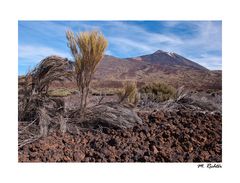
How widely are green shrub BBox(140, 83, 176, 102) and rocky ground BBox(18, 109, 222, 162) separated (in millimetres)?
2219

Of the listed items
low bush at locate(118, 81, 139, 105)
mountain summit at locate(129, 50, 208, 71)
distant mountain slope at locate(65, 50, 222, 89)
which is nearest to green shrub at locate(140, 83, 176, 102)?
distant mountain slope at locate(65, 50, 222, 89)

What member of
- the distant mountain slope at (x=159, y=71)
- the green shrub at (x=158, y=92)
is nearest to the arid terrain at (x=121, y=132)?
the distant mountain slope at (x=159, y=71)

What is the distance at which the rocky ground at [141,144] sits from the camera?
193 inches

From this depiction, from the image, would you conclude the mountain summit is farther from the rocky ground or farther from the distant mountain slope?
the rocky ground

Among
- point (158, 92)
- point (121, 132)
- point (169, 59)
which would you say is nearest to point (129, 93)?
point (121, 132)

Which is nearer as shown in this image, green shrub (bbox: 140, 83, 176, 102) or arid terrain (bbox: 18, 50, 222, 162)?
arid terrain (bbox: 18, 50, 222, 162)

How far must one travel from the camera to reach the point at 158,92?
8703mm

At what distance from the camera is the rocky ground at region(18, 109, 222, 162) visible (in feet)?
16.1

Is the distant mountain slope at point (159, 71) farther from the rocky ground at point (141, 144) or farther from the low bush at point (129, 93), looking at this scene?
the rocky ground at point (141, 144)

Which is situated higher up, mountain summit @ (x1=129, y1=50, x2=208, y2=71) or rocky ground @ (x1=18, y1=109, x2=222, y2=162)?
mountain summit @ (x1=129, y1=50, x2=208, y2=71)

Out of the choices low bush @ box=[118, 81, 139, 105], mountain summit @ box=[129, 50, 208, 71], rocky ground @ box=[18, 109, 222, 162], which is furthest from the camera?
mountain summit @ box=[129, 50, 208, 71]

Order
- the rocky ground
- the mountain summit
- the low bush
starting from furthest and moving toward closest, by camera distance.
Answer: the mountain summit, the low bush, the rocky ground

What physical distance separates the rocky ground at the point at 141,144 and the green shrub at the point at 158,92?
7.28ft

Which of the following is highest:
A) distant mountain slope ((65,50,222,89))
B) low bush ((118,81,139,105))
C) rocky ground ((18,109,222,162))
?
distant mountain slope ((65,50,222,89))
